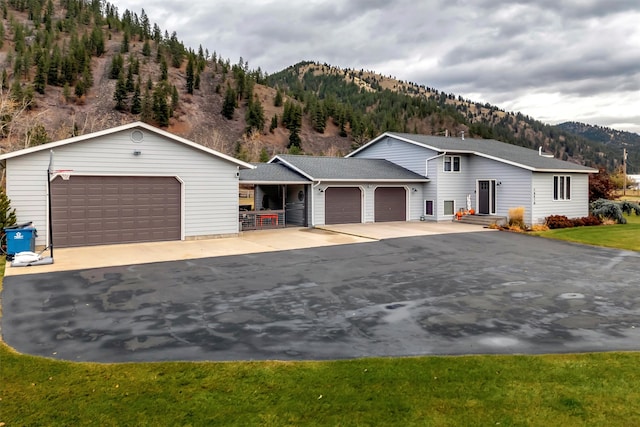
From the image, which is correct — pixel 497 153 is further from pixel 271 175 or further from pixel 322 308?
pixel 322 308

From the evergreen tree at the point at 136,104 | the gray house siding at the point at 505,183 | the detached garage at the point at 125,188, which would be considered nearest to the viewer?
the detached garage at the point at 125,188

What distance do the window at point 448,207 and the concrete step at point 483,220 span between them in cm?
63

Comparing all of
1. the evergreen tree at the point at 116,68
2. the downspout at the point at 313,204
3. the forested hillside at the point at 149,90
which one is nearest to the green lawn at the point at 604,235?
the downspout at the point at 313,204

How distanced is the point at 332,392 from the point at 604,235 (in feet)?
63.5

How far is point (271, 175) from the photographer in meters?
22.4

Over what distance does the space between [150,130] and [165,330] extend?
11680mm

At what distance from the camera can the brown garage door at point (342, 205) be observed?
2327 centimetres

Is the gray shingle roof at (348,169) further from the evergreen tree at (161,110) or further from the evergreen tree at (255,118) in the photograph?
the evergreen tree at (255,118)

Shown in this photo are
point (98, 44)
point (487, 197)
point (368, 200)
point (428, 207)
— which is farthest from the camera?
point (98, 44)

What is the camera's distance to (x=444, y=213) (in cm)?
2561

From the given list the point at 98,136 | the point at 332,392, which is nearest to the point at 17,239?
the point at 98,136

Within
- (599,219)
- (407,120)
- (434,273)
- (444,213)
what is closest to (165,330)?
(434,273)

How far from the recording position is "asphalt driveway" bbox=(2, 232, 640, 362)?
6.03m

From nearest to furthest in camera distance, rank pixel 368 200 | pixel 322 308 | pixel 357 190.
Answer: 1. pixel 322 308
2. pixel 357 190
3. pixel 368 200
